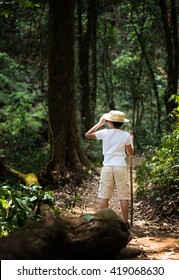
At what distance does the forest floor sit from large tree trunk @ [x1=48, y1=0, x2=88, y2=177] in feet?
5.67

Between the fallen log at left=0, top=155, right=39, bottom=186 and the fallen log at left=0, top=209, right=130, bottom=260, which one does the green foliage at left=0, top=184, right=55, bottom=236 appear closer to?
the fallen log at left=0, top=209, right=130, bottom=260

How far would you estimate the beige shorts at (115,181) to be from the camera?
6.98m

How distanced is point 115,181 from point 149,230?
1.14 metres

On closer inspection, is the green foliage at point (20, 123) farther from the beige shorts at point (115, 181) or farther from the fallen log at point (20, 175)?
the beige shorts at point (115, 181)

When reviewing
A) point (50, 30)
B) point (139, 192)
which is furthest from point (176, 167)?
point (50, 30)

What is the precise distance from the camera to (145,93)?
2641cm

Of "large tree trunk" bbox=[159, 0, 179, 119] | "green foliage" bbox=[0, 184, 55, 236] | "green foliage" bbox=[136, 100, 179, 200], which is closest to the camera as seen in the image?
"green foliage" bbox=[0, 184, 55, 236]

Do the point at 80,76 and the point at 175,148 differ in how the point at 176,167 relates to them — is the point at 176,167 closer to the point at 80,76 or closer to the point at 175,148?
the point at 175,148

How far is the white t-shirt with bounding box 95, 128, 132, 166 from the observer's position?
6953mm

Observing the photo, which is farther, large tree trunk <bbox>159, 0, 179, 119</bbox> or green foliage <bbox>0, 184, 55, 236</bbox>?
large tree trunk <bbox>159, 0, 179, 119</bbox>

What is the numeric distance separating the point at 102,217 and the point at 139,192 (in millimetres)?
5411

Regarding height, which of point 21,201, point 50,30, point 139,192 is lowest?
point 139,192

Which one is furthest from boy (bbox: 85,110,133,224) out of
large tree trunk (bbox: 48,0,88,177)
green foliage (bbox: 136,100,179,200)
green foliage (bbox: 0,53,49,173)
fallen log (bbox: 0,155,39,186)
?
green foliage (bbox: 0,53,49,173)

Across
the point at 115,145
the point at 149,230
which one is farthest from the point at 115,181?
the point at 149,230
